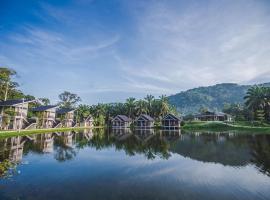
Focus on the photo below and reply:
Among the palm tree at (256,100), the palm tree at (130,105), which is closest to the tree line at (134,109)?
the palm tree at (130,105)

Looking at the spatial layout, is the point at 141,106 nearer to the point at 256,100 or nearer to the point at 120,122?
the point at 120,122

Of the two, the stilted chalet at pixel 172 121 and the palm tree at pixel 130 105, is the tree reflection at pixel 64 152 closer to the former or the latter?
the stilted chalet at pixel 172 121

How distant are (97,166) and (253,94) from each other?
7186 centimetres

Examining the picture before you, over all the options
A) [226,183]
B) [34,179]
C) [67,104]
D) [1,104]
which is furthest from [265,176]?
[67,104]

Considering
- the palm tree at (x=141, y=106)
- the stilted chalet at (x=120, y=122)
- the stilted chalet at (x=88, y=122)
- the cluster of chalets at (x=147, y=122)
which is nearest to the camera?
the cluster of chalets at (x=147, y=122)

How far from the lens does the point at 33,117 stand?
58.6m

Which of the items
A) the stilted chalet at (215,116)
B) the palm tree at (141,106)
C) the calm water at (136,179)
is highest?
the palm tree at (141,106)

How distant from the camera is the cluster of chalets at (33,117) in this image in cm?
4456

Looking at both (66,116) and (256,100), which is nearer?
(256,100)

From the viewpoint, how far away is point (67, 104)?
100938 millimetres

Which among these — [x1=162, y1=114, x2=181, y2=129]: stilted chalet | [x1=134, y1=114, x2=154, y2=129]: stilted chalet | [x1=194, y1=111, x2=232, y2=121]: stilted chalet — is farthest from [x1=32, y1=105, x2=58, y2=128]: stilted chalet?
[x1=194, y1=111, x2=232, y2=121]: stilted chalet

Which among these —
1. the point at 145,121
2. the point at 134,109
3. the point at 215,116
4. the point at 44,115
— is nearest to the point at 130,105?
the point at 134,109

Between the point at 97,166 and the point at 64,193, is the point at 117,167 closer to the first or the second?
the point at 97,166

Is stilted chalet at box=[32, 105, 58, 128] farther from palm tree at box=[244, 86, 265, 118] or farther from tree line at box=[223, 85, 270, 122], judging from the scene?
palm tree at box=[244, 86, 265, 118]
